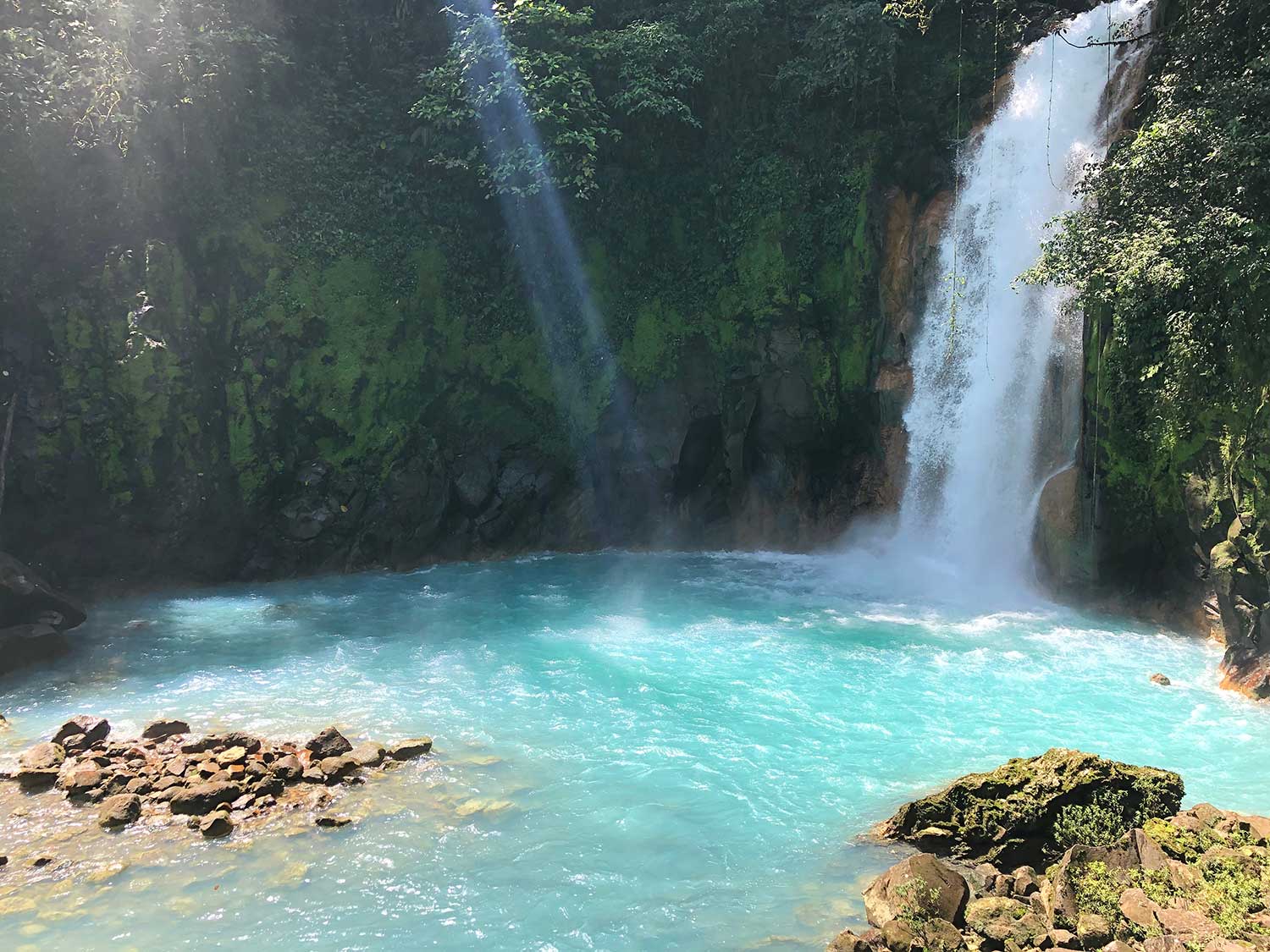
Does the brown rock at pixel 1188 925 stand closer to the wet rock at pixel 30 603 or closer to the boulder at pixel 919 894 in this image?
the boulder at pixel 919 894

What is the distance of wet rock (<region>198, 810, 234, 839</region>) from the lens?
799 centimetres

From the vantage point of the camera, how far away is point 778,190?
20.5 m

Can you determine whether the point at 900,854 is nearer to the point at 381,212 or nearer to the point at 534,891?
the point at 534,891

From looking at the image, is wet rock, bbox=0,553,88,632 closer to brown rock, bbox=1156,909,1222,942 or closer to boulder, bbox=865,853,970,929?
boulder, bbox=865,853,970,929

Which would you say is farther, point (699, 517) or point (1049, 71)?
point (699, 517)

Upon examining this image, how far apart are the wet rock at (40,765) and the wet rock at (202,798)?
159 cm

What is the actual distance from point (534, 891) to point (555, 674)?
17.5ft

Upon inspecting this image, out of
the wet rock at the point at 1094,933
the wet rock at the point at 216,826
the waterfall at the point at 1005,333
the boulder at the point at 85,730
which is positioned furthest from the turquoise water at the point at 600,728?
the waterfall at the point at 1005,333

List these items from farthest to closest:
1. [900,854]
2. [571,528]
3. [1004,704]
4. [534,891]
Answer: [571,528], [1004,704], [900,854], [534,891]

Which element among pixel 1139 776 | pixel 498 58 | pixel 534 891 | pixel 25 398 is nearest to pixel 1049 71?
pixel 498 58

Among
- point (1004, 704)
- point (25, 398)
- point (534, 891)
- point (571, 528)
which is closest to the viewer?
point (534, 891)

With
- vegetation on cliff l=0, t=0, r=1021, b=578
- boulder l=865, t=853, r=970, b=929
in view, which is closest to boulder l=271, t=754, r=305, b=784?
boulder l=865, t=853, r=970, b=929

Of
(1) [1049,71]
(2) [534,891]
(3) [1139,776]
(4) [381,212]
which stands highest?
→ (1) [1049,71]

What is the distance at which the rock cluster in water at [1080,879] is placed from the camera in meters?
5.72
